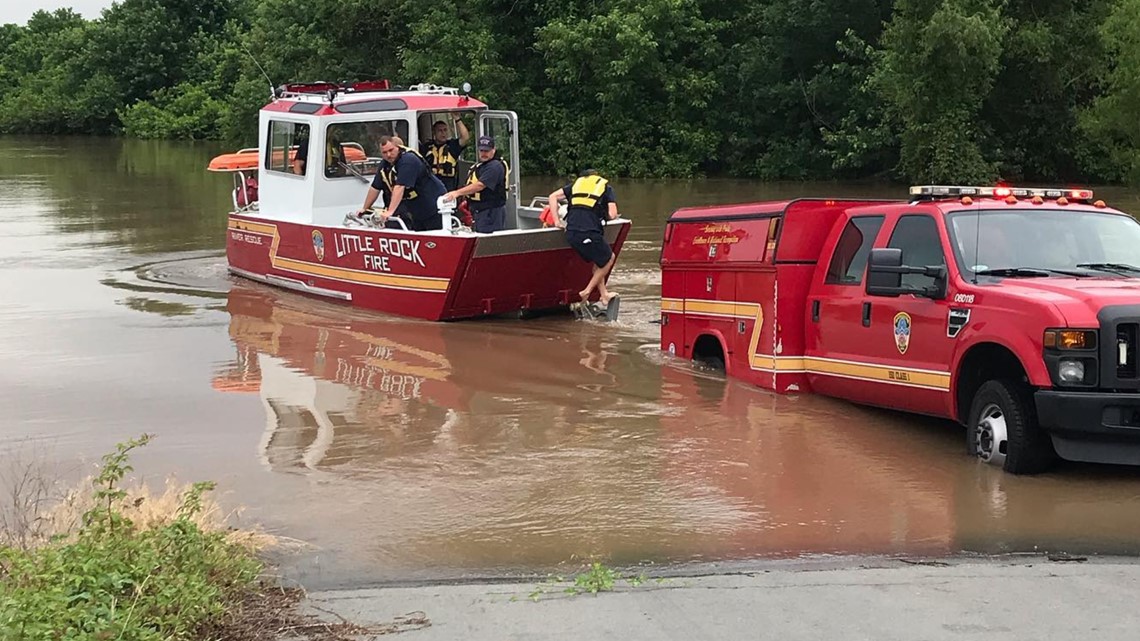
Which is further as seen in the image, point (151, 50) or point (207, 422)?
point (151, 50)

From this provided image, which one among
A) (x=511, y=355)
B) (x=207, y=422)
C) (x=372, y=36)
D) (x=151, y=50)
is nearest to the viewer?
(x=207, y=422)

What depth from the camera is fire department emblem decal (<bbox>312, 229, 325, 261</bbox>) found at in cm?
1608

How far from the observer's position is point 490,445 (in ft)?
29.9

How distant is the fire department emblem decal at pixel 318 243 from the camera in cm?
1608

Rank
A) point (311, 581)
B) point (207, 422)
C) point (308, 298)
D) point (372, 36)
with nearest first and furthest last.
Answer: point (311, 581) → point (207, 422) → point (308, 298) → point (372, 36)

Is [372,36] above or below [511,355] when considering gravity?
above

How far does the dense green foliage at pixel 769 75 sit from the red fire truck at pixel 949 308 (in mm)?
22534

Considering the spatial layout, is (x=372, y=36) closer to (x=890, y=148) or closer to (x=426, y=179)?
(x=890, y=148)

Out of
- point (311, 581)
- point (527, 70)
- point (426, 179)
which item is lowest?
point (311, 581)

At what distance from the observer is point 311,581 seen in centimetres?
623

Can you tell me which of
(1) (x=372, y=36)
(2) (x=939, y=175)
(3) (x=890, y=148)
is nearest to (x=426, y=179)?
(2) (x=939, y=175)

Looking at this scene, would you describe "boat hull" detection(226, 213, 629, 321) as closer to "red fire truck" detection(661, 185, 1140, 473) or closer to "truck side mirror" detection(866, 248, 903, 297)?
"red fire truck" detection(661, 185, 1140, 473)

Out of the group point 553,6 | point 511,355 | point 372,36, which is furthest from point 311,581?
point 372,36

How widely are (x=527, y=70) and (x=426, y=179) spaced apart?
30.7 metres
